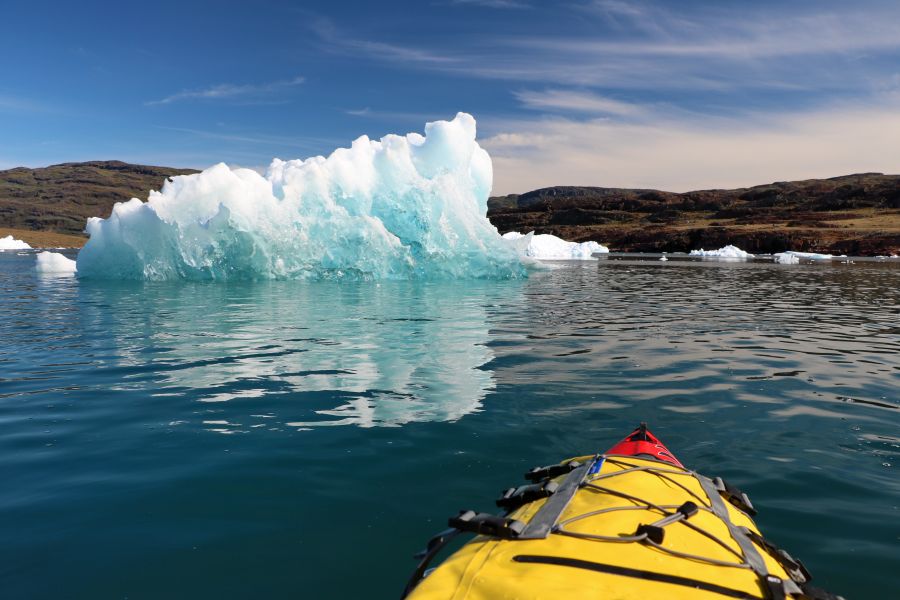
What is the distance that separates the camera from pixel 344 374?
9.17 meters

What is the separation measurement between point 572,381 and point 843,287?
2514cm

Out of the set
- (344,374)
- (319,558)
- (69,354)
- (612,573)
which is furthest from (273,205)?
(612,573)

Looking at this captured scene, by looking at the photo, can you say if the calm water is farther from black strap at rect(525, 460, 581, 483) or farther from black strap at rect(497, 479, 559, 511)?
black strap at rect(497, 479, 559, 511)

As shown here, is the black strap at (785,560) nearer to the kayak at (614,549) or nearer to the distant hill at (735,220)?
the kayak at (614,549)

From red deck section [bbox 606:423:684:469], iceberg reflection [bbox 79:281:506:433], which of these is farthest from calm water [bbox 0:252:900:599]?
red deck section [bbox 606:423:684:469]

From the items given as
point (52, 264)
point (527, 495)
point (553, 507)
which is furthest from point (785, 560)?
point (52, 264)

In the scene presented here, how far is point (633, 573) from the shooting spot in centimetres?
266

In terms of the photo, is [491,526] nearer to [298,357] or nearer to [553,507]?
[553,507]

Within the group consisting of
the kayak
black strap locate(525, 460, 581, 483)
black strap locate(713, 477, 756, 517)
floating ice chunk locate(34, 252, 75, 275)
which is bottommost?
black strap locate(713, 477, 756, 517)

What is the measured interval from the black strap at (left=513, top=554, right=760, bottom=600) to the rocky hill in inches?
3457

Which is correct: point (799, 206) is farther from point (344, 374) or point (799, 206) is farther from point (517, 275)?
point (344, 374)

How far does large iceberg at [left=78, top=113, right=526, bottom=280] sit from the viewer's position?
24234 mm

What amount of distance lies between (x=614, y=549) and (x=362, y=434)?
12.8 ft

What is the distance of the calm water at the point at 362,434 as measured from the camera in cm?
399
